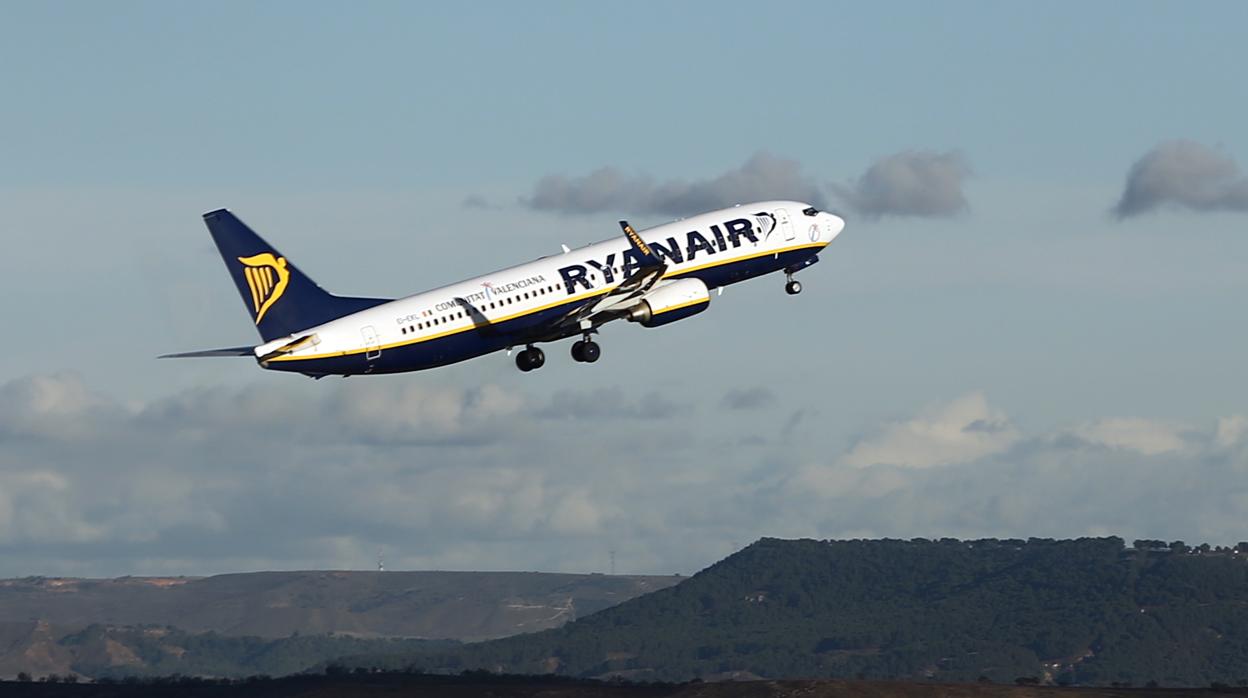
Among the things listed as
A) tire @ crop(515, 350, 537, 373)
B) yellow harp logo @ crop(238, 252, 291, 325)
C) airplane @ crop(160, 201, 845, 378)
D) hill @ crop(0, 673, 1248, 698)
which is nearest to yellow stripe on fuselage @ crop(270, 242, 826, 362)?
airplane @ crop(160, 201, 845, 378)

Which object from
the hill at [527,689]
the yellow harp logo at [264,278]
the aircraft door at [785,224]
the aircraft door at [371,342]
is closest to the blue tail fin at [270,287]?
the yellow harp logo at [264,278]

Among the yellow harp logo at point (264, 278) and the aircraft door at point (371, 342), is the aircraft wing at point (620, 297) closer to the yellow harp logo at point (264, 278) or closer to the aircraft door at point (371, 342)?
the aircraft door at point (371, 342)

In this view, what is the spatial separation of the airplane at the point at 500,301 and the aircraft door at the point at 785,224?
1119mm

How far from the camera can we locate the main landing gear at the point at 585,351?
114 m

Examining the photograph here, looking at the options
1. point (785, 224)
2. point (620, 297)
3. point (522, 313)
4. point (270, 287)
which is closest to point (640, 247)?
point (620, 297)


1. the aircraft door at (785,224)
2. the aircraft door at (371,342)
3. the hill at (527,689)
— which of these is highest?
the aircraft door at (785,224)

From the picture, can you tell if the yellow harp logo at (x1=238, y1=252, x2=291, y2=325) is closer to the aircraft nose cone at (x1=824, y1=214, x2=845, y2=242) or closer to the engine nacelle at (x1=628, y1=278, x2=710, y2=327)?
the engine nacelle at (x1=628, y1=278, x2=710, y2=327)

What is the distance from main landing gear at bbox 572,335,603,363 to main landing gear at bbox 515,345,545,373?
74.7 inches

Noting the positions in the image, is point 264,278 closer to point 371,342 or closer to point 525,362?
point 371,342

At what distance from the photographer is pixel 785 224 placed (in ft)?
402

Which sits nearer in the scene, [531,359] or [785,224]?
[531,359]

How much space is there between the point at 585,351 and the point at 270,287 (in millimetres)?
18641

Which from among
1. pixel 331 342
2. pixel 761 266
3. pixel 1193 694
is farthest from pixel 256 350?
pixel 1193 694

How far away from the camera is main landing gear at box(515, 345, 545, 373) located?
374 ft
